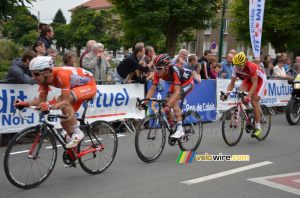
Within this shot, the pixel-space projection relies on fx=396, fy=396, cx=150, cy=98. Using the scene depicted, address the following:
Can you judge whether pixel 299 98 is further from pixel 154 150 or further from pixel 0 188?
pixel 0 188

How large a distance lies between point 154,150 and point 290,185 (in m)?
2.33

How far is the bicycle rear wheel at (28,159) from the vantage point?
194 inches

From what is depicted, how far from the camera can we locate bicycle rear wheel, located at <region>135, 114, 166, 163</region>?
254 inches

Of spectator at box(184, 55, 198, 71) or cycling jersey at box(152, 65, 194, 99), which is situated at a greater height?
spectator at box(184, 55, 198, 71)

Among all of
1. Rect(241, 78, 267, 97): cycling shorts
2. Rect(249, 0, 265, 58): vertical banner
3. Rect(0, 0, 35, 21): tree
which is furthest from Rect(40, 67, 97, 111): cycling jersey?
Rect(249, 0, 265, 58): vertical banner

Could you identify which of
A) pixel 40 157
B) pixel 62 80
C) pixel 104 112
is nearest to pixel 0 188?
pixel 40 157

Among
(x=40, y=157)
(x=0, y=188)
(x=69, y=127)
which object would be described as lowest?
(x=0, y=188)

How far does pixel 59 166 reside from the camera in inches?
254

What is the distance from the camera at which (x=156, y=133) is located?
6.83 metres

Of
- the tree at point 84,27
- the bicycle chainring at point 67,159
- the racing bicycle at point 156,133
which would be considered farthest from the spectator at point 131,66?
the tree at point 84,27

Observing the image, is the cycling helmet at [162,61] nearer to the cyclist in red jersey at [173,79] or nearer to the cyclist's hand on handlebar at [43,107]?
the cyclist in red jersey at [173,79]

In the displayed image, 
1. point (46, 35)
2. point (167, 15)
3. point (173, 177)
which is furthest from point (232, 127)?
point (167, 15)

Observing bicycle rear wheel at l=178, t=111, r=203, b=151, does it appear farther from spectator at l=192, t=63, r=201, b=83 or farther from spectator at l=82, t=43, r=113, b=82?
spectator at l=192, t=63, r=201, b=83

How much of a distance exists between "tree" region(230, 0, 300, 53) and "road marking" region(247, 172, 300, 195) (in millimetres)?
26072
